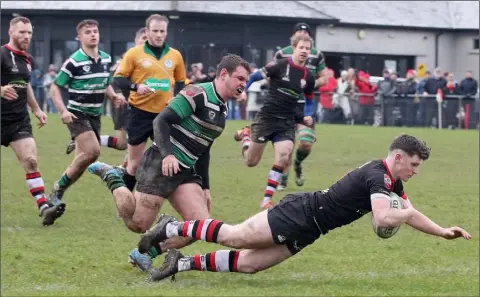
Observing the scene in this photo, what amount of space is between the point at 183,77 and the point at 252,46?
32.7 metres

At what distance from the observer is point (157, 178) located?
369 inches

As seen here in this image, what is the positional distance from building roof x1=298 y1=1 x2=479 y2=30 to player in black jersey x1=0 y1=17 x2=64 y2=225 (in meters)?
36.8

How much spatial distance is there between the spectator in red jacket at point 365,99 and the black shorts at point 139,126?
2271 centimetres

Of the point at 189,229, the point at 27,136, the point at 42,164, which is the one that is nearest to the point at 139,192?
the point at 189,229

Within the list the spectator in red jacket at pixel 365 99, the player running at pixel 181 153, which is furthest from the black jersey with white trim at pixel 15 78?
the spectator in red jacket at pixel 365 99

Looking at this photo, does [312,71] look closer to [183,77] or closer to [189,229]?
[183,77]

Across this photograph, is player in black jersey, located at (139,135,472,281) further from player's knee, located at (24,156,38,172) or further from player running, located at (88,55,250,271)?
player's knee, located at (24,156,38,172)

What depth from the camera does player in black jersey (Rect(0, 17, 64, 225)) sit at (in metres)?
12.0

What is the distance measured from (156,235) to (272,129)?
5.77 metres

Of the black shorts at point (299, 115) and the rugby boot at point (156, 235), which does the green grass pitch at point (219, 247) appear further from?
the black shorts at point (299, 115)

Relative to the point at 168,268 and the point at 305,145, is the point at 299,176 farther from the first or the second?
the point at 168,268

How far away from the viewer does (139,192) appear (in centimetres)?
951

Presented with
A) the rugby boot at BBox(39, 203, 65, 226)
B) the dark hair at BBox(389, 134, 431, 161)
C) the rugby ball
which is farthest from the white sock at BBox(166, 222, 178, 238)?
the rugby boot at BBox(39, 203, 65, 226)

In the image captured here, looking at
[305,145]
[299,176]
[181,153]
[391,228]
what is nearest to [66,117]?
[181,153]
